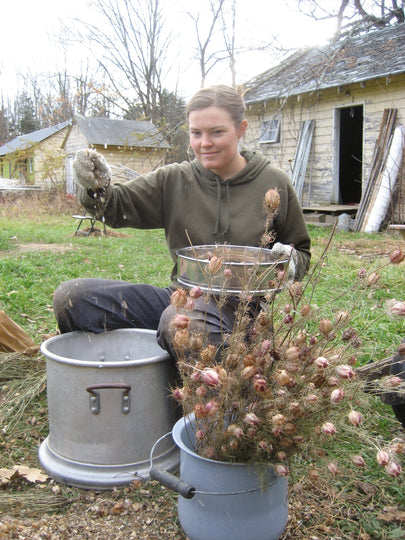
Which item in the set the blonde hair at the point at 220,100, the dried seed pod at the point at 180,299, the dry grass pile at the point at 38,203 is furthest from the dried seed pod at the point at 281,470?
the dry grass pile at the point at 38,203

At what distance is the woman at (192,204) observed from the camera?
92.8 inches

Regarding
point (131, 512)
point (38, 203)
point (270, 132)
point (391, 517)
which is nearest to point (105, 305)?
point (131, 512)

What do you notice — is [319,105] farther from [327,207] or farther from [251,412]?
[251,412]

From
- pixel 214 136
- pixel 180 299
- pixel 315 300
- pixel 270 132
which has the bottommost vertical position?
pixel 315 300

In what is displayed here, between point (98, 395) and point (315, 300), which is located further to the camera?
point (315, 300)

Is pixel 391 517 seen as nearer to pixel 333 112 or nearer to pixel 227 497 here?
pixel 227 497

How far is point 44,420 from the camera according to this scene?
2590 millimetres

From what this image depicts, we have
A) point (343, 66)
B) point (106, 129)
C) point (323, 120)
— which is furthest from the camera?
point (106, 129)

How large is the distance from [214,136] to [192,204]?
0.37 m

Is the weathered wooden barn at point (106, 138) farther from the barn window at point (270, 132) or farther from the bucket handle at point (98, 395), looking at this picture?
the bucket handle at point (98, 395)

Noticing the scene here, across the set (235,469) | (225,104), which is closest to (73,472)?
(235,469)

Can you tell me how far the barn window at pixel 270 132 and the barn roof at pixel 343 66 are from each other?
2.24ft

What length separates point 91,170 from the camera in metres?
2.26

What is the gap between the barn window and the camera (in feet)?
38.1
